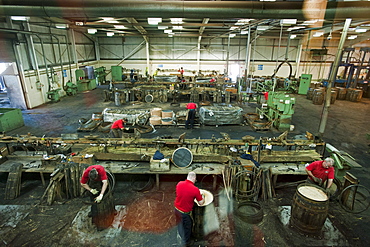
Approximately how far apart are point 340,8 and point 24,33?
16923 millimetres

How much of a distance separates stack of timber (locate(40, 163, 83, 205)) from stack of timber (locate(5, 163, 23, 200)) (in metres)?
0.84

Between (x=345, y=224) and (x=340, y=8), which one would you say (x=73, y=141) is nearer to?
(x=345, y=224)

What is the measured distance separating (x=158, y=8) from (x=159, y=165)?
196 inches

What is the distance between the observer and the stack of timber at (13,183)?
19.4 ft

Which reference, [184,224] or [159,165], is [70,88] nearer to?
[159,165]

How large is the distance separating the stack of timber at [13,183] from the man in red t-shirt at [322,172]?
25.6 feet

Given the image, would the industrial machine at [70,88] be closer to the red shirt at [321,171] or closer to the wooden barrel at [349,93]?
the red shirt at [321,171]

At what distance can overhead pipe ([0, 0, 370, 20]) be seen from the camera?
6.83 metres

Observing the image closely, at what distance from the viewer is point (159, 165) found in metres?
6.03

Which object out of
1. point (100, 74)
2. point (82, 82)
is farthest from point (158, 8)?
point (100, 74)

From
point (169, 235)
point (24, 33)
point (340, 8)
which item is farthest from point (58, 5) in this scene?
point (24, 33)

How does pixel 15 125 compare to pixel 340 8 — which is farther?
pixel 15 125

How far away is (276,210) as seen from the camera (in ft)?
18.1

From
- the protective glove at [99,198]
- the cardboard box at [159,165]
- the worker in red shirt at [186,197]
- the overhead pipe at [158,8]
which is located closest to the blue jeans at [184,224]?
the worker in red shirt at [186,197]
